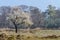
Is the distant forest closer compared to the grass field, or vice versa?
the grass field

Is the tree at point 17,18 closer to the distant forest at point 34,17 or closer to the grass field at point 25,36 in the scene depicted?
the distant forest at point 34,17

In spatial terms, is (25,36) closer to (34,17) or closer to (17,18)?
(17,18)

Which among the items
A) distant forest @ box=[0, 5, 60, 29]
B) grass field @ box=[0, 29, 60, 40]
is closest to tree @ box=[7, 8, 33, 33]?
distant forest @ box=[0, 5, 60, 29]

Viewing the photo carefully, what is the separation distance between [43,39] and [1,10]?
43.5 metres

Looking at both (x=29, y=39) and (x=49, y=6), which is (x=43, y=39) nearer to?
(x=29, y=39)

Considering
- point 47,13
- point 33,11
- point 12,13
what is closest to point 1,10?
point 33,11

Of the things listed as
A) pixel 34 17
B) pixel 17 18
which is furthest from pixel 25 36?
pixel 34 17

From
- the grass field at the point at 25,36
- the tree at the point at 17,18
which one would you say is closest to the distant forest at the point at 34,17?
the tree at the point at 17,18

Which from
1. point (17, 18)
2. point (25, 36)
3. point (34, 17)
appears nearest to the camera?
point (25, 36)

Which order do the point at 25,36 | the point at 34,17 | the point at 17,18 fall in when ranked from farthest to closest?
the point at 34,17 < the point at 17,18 < the point at 25,36

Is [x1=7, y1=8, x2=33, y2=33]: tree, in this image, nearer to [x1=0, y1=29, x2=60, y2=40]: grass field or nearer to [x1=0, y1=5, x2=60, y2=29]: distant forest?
[x1=0, y1=5, x2=60, y2=29]: distant forest

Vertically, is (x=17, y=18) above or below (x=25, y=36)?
above

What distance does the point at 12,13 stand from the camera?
4059 centimetres

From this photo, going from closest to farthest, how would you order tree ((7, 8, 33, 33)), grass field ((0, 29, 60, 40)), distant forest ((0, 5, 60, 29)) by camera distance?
grass field ((0, 29, 60, 40)) → tree ((7, 8, 33, 33)) → distant forest ((0, 5, 60, 29))
